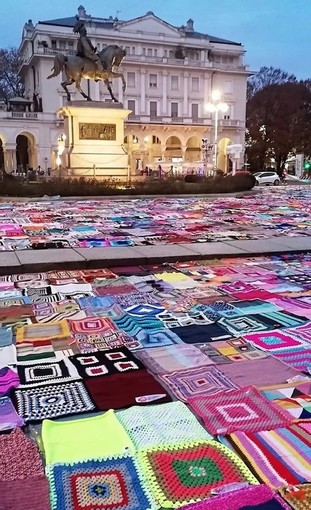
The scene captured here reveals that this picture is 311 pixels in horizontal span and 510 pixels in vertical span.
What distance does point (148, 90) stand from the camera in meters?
64.2

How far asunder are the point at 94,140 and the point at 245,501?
2511 cm

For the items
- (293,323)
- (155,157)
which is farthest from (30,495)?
(155,157)

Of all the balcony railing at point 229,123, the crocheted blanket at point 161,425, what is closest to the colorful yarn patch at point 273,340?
the crocheted blanket at point 161,425

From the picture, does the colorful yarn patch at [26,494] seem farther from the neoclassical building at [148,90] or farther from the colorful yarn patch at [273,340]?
the neoclassical building at [148,90]

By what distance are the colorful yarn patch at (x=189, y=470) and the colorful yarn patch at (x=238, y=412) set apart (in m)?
0.21

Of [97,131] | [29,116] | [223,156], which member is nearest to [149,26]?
[223,156]

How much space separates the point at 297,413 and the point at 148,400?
87cm

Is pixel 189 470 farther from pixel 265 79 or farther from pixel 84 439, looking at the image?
pixel 265 79

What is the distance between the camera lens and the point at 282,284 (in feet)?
20.5

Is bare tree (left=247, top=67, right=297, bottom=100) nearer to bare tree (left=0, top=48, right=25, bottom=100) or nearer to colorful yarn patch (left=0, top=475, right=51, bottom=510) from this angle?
bare tree (left=0, top=48, right=25, bottom=100)

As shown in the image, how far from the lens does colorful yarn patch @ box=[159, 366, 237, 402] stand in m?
3.32

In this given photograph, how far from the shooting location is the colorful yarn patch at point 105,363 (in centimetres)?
365

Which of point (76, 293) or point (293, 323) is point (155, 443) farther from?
point (76, 293)

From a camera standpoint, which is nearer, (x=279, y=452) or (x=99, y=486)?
(x=99, y=486)
